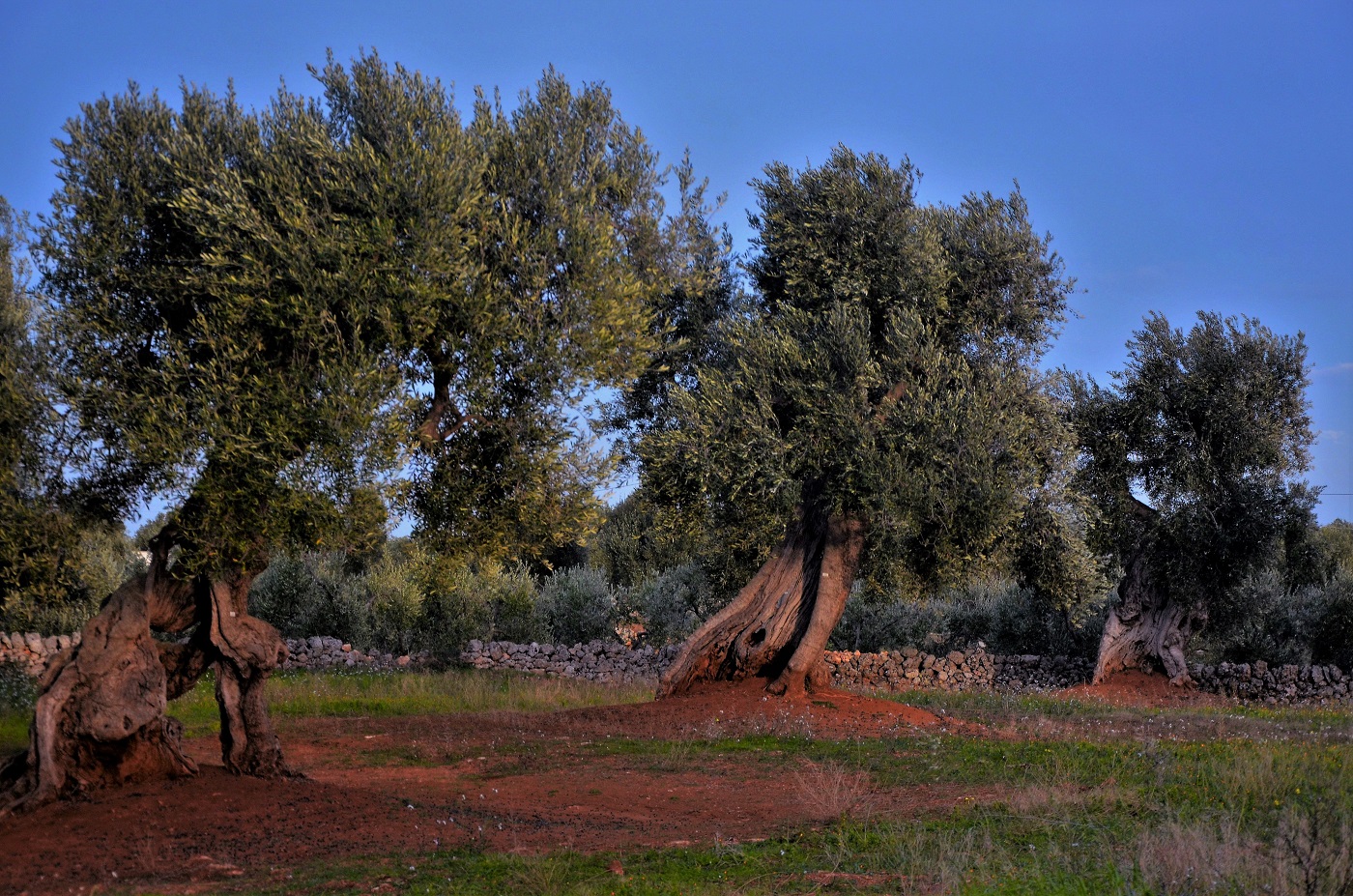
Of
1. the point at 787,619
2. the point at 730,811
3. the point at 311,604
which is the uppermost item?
the point at 311,604

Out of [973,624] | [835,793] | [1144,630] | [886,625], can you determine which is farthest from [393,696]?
[973,624]

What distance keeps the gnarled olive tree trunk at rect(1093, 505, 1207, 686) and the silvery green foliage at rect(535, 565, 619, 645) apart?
633 inches

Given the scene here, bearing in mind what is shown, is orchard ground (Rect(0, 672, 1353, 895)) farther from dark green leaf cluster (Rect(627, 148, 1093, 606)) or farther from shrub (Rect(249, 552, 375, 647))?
shrub (Rect(249, 552, 375, 647))

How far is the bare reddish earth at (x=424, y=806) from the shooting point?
32.7 ft

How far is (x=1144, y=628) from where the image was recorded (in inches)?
1166

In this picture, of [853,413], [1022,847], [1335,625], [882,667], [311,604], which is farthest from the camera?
[311,604]

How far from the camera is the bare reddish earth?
9.95m

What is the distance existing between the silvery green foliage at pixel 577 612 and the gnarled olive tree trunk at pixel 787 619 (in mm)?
13946

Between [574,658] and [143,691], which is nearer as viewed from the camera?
[143,691]

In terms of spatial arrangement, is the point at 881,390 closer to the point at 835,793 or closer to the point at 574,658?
the point at 835,793

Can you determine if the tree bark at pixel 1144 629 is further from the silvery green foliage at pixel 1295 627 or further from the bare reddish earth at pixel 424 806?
the bare reddish earth at pixel 424 806

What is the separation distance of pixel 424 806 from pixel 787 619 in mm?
11064

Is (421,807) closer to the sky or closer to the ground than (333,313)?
closer to the ground

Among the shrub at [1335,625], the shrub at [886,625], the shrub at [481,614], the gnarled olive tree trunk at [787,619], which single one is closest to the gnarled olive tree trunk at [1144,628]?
the shrub at [1335,625]
